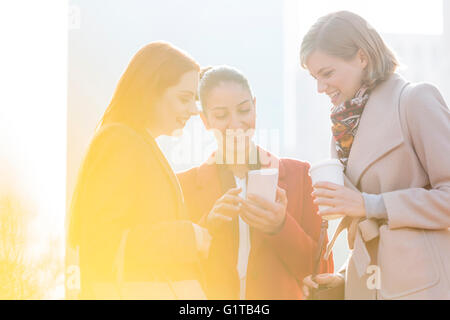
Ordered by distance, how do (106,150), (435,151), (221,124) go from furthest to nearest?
(221,124) → (106,150) → (435,151)

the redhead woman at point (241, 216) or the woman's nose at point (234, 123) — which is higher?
the woman's nose at point (234, 123)

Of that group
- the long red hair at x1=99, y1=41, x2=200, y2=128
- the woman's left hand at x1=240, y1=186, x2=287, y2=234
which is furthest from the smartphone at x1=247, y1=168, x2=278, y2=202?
the long red hair at x1=99, y1=41, x2=200, y2=128

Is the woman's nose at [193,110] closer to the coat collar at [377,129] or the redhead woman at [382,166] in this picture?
the redhead woman at [382,166]

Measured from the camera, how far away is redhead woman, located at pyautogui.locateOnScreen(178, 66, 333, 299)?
1.35 meters

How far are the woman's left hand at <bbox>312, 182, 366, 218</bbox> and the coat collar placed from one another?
0.28 feet

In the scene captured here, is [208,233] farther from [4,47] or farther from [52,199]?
[4,47]

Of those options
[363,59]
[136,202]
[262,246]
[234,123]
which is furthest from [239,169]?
[363,59]

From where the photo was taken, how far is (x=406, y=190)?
1147mm

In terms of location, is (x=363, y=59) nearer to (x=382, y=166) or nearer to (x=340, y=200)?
(x=382, y=166)

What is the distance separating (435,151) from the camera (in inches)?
43.7

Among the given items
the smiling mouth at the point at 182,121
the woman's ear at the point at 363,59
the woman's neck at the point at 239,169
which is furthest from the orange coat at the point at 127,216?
the woman's ear at the point at 363,59

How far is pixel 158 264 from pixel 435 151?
0.85 m

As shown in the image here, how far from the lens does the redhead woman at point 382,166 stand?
1.13 metres
